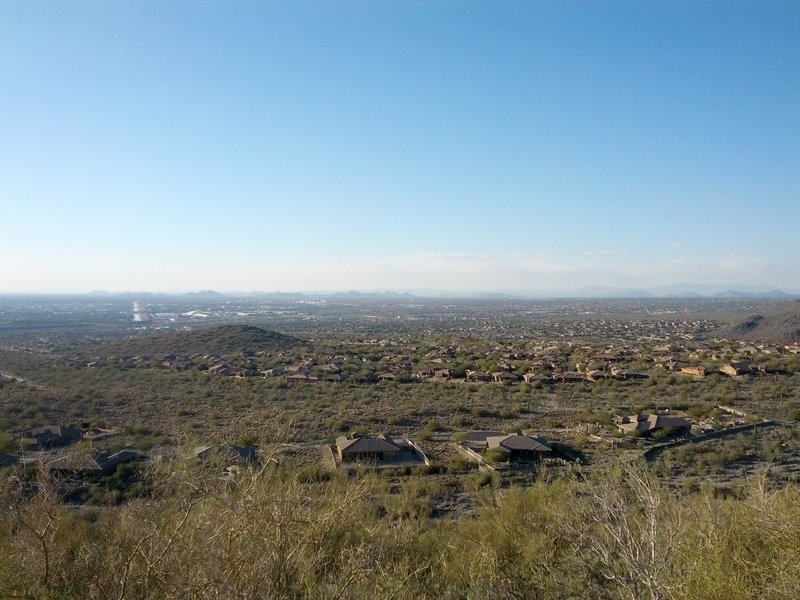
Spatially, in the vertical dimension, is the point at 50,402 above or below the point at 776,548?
below

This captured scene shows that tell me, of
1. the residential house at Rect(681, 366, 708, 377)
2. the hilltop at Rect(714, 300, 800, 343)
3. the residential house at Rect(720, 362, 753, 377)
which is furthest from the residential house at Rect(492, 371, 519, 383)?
the hilltop at Rect(714, 300, 800, 343)

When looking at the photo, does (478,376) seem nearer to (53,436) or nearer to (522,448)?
(522,448)

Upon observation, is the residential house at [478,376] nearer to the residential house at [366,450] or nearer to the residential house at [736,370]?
the residential house at [736,370]

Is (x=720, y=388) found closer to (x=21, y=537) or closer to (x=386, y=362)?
(x=386, y=362)

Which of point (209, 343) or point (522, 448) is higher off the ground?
point (522, 448)

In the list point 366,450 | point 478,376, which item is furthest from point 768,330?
point 366,450

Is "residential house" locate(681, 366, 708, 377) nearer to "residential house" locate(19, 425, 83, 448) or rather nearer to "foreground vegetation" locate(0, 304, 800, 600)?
"foreground vegetation" locate(0, 304, 800, 600)

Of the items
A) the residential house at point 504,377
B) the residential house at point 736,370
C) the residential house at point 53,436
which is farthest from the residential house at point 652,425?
the residential house at point 53,436

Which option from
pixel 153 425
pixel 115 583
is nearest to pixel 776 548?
pixel 115 583
